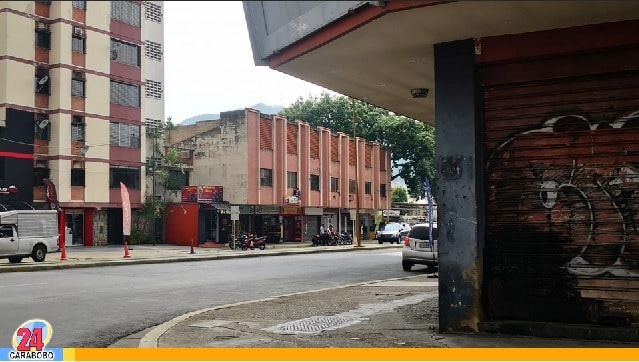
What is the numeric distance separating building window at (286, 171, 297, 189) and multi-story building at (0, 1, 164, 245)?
10.7 meters

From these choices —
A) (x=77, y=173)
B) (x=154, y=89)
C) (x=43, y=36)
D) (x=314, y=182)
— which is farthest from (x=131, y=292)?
(x=154, y=89)

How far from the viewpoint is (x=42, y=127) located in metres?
38.8

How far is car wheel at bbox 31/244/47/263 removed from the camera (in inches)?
939

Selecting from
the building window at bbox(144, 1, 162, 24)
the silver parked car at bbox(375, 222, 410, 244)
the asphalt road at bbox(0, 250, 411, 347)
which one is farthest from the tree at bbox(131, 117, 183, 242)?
the building window at bbox(144, 1, 162, 24)

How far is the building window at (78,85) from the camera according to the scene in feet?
131

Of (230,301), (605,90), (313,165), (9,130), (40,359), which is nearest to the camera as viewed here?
(40,359)

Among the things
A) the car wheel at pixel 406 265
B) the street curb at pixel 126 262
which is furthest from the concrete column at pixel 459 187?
the street curb at pixel 126 262

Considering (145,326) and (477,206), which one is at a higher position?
(477,206)

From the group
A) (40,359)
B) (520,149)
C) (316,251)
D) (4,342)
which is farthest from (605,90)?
A: (316,251)

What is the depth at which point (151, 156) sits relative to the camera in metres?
46.1

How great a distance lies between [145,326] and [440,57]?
593cm

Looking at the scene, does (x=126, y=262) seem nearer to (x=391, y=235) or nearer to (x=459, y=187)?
(x=459, y=187)

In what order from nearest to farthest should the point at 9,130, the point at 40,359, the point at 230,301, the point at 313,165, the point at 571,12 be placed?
the point at 40,359, the point at 571,12, the point at 230,301, the point at 9,130, the point at 313,165

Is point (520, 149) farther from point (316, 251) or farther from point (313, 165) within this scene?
point (313, 165)
